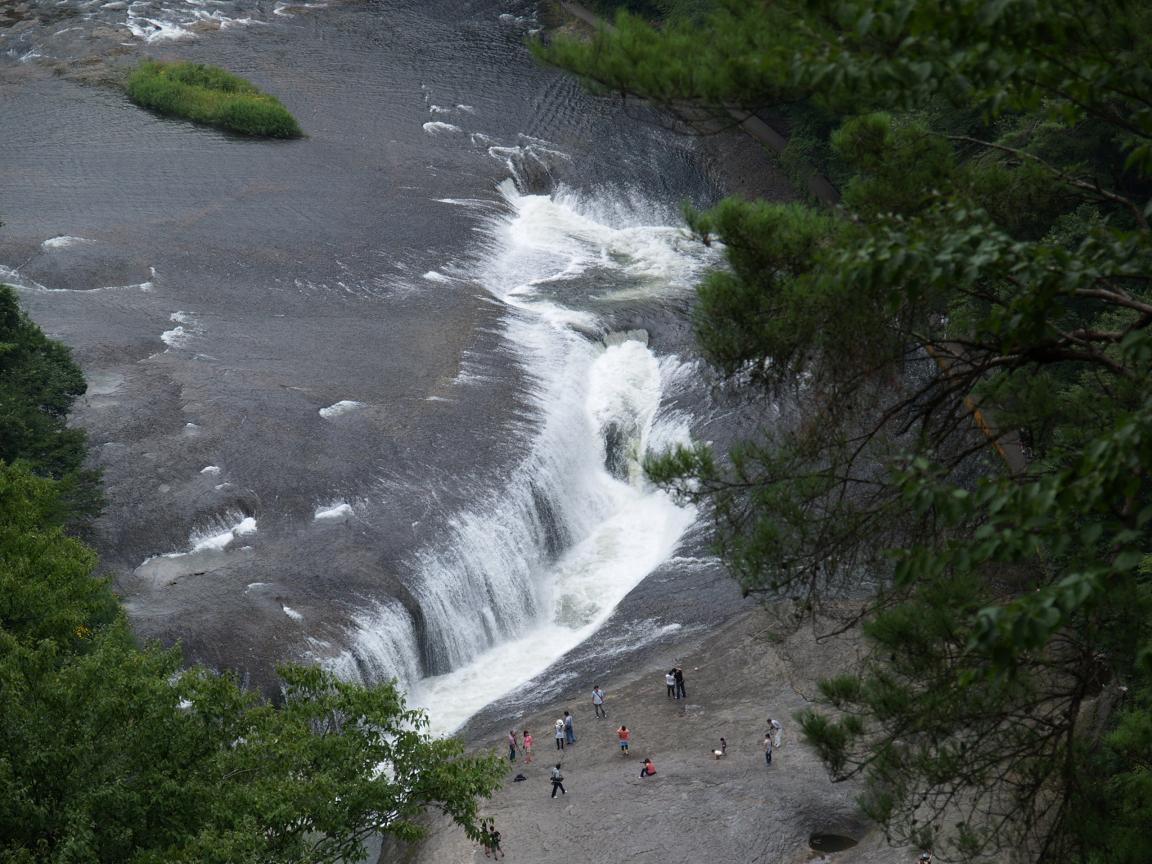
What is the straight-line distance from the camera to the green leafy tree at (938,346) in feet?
29.3

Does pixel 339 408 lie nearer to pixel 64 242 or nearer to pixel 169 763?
pixel 64 242

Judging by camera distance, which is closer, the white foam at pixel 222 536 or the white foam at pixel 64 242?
the white foam at pixel 222 536

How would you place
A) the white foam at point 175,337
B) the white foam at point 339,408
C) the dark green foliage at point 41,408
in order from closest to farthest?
1. the dark green foliage at point 41,408
2. the white foam at point 339,408
3. the white foam at point 175,337

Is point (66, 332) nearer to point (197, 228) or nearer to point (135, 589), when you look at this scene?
point (197, 228)

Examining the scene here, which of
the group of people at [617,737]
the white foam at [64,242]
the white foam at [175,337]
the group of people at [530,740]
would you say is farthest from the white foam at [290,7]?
the group of people at [530,740]

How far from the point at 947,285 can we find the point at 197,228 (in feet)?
116

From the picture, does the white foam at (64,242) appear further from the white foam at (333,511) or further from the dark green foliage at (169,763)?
the dark green foliage at (169,763)

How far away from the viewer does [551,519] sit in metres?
31.3

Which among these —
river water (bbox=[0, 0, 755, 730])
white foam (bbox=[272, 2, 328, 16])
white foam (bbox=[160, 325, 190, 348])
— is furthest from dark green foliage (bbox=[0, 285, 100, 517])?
white foam (bbox=[272, 2, 328, 16])

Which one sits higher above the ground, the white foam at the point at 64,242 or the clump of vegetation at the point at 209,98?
the clump of vegetation at the point at 209,98

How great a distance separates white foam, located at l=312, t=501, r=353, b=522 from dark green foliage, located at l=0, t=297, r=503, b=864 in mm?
9189

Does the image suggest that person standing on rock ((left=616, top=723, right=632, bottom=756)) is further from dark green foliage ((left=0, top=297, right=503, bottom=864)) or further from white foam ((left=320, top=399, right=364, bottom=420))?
white foam ((left=320, top=399, right=364, bottom=420))

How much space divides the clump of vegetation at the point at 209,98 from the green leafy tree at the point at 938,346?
37.6m

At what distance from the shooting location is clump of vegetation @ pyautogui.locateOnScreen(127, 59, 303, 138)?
48.4 metres
